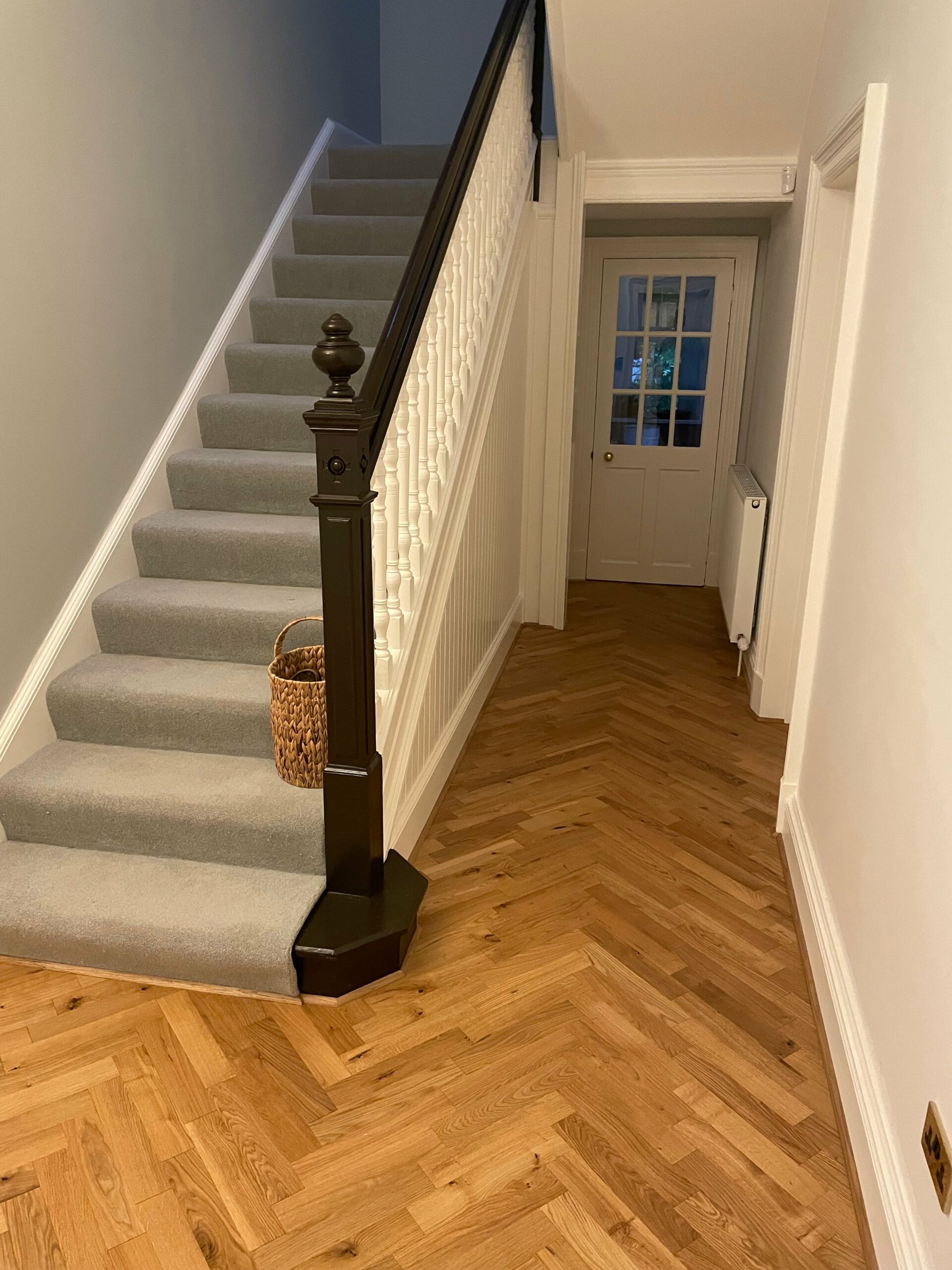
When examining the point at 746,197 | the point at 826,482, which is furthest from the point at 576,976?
the point at 746,197

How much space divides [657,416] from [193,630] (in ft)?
12.1

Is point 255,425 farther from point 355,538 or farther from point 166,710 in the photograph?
point 355,538

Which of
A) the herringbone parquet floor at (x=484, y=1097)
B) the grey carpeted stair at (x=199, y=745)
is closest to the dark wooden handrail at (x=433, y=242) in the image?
the grey carpeted stair at (x=199, y=745)

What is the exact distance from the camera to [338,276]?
4.04m

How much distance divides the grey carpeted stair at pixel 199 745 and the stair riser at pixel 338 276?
226 millimetres

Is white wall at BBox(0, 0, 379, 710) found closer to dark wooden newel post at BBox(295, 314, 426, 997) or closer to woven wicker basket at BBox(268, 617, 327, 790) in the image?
woven wicker basket at BBox(268, 617, 327, 790)

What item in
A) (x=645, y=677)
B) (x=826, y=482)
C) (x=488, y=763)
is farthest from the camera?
(x=645, y=677)

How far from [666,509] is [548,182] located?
2.23 meters

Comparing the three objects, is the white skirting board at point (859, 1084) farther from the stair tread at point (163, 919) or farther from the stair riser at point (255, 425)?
the stair riser at point (255, 425)

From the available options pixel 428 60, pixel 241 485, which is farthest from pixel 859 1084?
pixel 428 60

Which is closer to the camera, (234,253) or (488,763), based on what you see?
(488,763)

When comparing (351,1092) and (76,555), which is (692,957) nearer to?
(351,1092)

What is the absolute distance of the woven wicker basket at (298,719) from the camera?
240cm

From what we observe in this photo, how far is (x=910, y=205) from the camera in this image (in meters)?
1.99
